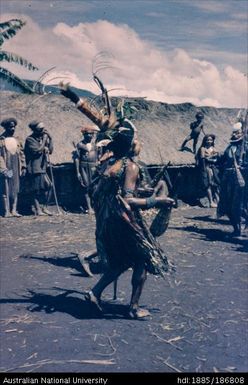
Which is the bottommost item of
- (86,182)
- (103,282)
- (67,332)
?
(67,332)

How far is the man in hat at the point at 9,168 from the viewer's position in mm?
11805

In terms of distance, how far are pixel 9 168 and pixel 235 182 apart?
5.75 m

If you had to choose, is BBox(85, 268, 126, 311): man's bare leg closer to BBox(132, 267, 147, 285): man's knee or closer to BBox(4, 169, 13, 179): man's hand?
BBox(132, 267, 147, 285): man's knee

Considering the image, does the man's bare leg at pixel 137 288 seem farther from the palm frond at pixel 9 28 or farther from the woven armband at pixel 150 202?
the palm frond at pixel 9 28

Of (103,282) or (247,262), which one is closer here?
(103,282)

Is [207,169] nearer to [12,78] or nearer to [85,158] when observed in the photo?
[85,158]

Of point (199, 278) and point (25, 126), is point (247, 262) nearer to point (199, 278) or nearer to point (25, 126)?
point (199, 278)

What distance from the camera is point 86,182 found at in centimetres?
1227

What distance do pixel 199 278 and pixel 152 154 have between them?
11284mm

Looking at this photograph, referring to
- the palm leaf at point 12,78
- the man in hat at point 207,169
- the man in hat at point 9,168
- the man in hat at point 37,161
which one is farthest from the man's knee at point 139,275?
the man in hat at point 207,169

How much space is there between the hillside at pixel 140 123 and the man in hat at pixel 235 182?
660 cm

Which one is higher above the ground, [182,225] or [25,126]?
[25,126]

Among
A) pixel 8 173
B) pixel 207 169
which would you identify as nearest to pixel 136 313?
pixel 8 173

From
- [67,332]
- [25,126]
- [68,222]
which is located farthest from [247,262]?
[25,126]
